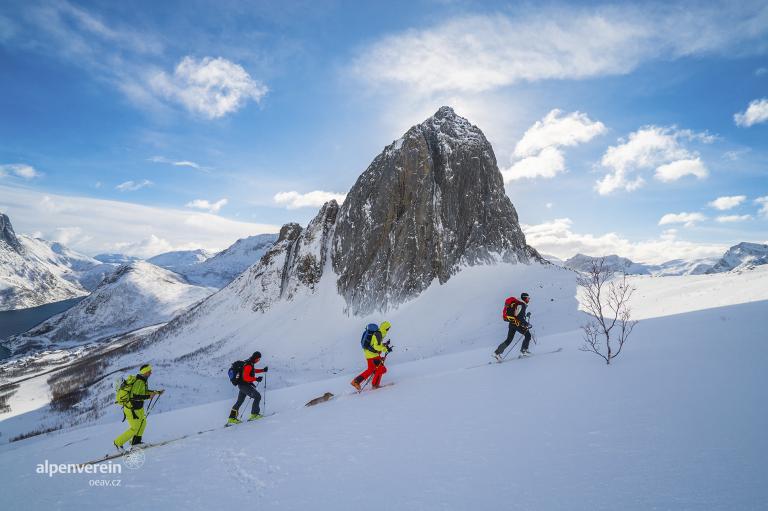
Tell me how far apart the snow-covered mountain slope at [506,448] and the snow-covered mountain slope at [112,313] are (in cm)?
12618

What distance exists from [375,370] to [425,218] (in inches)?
1215

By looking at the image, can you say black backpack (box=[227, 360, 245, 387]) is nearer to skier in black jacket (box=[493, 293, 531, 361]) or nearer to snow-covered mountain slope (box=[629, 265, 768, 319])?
skier in black jacket (box=[493, 293, 531, 361])

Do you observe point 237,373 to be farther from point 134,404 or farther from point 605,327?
point 605,327

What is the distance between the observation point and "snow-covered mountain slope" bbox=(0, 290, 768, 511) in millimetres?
3838

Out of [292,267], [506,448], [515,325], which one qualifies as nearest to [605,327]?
[515,325]

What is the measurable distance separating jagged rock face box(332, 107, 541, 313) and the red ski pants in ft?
88.7

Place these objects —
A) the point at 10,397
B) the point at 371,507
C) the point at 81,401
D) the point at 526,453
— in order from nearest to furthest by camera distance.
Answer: the point at 371,507 → the point at 526,453 → the point at 81,401 → the point at 10,397

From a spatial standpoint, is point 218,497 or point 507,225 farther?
point 507,225

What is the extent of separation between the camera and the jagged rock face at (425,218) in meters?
39.9

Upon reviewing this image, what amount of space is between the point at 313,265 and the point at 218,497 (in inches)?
1818

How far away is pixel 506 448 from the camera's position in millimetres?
5020

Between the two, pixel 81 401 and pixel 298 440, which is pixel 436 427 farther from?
pixel 81 401

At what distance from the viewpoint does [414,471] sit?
480 cm

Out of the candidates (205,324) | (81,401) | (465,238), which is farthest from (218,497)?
(205,324)
